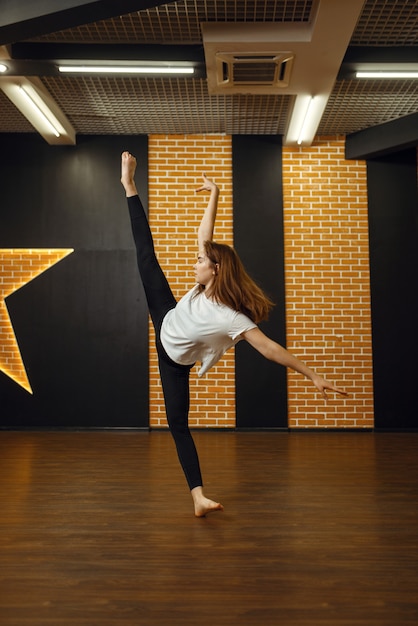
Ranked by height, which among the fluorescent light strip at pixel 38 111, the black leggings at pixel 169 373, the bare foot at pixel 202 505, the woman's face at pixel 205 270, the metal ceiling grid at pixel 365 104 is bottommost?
the bare foot at pixel 202 505

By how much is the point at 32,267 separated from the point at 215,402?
2271 millimetres

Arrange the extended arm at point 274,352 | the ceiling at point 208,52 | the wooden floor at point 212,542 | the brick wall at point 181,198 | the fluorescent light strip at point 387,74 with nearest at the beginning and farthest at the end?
the wooden floor at point 212,542 → the extended arm at point 274,352 → the ceiling at point 208,52 → the fluorescent light strip at point 387,74 → the brick wall at point 181,198

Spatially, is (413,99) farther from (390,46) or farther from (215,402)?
(215,402)

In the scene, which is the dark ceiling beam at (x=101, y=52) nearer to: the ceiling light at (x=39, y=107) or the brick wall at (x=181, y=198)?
the ceiling light at (x=39, y=107)

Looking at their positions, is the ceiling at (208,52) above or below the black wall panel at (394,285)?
above

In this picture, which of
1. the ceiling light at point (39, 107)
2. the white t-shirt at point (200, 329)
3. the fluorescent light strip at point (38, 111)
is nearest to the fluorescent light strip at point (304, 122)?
the ceiling light at point (39, 107)

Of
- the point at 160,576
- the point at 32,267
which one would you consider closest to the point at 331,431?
the point at 32,267

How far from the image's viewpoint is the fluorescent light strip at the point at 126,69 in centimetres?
421

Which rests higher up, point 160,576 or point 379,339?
point 379,339

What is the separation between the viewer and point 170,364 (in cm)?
280

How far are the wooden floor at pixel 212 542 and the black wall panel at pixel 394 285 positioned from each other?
1.49m

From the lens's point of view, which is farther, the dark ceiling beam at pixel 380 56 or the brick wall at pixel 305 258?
the brick wall at pixel 305 258

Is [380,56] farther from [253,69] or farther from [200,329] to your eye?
[200,329]

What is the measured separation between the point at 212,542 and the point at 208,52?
3096 millimetres
